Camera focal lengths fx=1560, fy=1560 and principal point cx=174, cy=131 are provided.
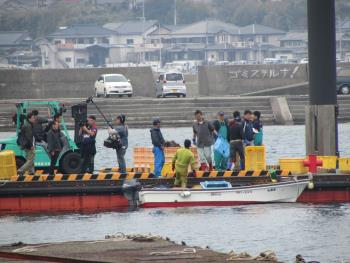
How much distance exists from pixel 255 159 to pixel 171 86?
40859 mm

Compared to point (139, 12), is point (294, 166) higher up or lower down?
lower down

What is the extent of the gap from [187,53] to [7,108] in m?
94.3

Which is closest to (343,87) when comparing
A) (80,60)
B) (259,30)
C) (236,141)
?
(236,141)

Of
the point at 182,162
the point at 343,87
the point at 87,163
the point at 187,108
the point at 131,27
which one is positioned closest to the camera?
the point at 182,162

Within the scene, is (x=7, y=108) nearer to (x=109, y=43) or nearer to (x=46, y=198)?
(x=46, y=198)

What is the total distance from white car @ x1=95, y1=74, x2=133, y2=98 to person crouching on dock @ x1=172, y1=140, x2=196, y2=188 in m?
40.8

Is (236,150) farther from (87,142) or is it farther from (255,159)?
(87,142)

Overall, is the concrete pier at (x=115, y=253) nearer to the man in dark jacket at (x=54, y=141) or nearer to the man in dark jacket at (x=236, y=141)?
the man in dark jacket at (x=54, y=141)

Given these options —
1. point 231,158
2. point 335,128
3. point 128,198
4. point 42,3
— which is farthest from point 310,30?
point 42,3

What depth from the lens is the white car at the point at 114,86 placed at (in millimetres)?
73375

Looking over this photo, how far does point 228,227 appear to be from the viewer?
98.1ft

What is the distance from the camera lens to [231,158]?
3428cm

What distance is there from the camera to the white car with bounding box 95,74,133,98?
2889 inches

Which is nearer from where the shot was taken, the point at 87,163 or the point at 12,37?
A: the point at 87,163
